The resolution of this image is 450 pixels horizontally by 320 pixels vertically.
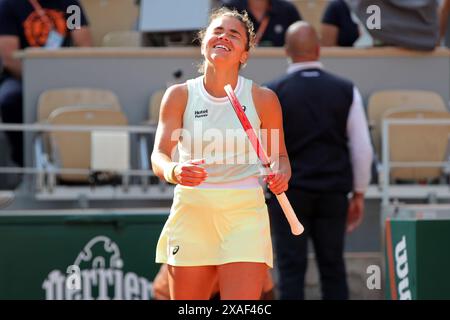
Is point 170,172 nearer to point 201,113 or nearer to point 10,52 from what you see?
point 201,113

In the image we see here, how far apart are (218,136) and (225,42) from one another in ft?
1.28

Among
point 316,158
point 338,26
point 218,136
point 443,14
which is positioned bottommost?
point 316,158

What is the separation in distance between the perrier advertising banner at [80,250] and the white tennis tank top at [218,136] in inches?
117

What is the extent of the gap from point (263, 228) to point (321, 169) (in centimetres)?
257

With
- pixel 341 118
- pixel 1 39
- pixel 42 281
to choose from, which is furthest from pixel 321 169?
pixel 1 39

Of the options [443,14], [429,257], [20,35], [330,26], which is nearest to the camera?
[429,257]

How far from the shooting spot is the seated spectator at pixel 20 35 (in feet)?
28.9

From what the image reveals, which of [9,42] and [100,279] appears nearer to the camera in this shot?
[100,279]

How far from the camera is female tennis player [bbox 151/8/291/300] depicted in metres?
4.67

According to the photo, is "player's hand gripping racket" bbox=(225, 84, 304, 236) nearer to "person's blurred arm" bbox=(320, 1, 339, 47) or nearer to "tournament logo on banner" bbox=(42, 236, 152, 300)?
"tournament logo on banner" bbox=(42, 236, 152, 300)

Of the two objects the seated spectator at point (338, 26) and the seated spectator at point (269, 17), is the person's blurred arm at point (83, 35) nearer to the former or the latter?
the seated spectator at point (269, 17)

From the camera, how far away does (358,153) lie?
7441mm

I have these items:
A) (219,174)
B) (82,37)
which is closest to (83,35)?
(82,37)

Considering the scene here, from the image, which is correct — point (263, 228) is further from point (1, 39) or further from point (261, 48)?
point (1, 39)
